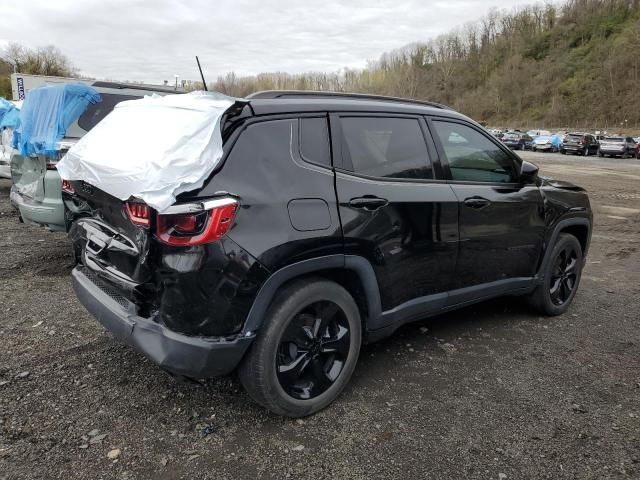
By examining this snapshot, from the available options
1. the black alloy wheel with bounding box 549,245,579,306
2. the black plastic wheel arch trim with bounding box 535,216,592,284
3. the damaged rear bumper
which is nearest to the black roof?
the damaged rear bumper

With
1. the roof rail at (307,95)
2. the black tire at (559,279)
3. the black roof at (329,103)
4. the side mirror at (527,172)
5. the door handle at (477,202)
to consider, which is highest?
the roof rail at (307,95)

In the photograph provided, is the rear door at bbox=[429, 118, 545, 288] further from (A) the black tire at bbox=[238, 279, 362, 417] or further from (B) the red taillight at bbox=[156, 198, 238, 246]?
(B) the red taillight at bbox=[156, 198, 238, 246]

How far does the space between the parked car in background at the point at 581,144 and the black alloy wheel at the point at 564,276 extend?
118 ft

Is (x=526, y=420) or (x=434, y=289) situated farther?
(x=434, y=289)

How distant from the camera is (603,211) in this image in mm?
11078

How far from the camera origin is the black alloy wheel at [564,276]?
183 inches

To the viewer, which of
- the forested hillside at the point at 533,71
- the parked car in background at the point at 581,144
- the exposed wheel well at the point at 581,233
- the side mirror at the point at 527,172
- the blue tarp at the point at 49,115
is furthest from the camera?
the forested hillside at the point at 533,71


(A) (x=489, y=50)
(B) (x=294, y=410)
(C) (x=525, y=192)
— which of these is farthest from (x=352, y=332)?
(A) (x=489, y=50)

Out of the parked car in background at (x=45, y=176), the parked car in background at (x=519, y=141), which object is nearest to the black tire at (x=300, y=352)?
the parked car in background at (x=45, y=176)

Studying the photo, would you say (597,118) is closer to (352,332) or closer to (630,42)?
(630,42)

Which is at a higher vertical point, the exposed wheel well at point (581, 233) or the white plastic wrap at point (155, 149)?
the white plastic wrap at point (155, 149)

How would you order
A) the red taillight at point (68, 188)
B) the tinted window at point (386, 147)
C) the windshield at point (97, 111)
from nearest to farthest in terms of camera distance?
the tinted window at point (386, 147) → the red taillight at point (68, 188) → the windshield at point (97, 111)

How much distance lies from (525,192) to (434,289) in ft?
4.18

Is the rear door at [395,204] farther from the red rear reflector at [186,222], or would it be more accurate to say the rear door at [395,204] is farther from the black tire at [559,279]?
the black tire at [559,279]
